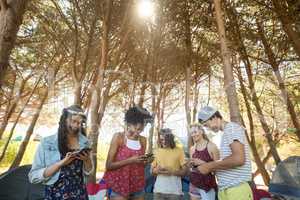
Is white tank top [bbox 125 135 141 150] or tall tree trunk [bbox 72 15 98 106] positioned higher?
tall tree trunk [bbox 72 15 98 106]

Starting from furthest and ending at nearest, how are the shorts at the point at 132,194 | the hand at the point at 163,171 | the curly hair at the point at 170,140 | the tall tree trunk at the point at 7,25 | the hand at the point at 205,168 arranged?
the curly hair at the point at 170,140 → the hand at the point at 163,171 → the shorts at the point at 132,194 → the hand at the point at 205,168 → the tall tree trunk at the point at 7,25

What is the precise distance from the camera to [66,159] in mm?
2443

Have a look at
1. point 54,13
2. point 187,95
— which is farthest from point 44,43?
point 187,95

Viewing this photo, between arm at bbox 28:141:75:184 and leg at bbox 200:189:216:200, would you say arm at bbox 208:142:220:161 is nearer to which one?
leg at bbox 200:189:216:200

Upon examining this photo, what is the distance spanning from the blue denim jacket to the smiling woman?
734cm

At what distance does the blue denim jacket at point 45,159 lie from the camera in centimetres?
248

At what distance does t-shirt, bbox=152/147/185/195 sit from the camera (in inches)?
172

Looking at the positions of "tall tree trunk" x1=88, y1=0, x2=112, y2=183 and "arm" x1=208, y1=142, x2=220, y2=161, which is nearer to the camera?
"arm" x1=208, y1=142, x2=220, y2=161

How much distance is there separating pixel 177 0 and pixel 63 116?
29.6 feet

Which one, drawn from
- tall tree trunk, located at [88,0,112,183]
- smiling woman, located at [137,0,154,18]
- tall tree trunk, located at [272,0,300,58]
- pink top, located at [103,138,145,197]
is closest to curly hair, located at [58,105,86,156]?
pink top, located at [103,138,145,197]

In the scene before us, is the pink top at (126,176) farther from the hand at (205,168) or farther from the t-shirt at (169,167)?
the t-shirt at (169,167)

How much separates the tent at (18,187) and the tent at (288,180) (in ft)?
10.6

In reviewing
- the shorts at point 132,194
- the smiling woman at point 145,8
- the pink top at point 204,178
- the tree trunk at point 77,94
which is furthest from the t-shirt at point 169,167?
the smiling woman at point 145,8

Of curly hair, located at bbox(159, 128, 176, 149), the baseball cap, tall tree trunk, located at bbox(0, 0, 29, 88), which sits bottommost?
curly hair, located at bbox(159, 128, 176, 149)
